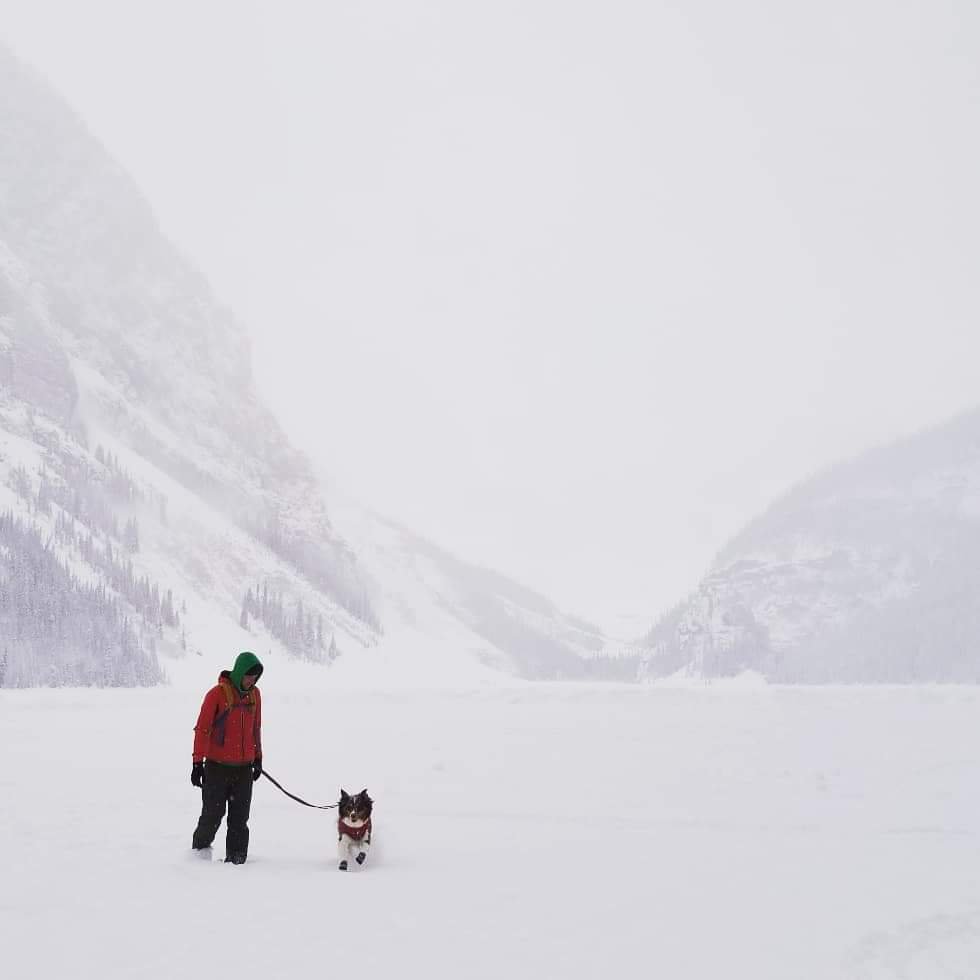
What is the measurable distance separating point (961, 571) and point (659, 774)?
7126 inches

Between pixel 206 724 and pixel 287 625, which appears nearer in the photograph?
pixel 206 724

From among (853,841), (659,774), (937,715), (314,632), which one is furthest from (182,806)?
(314,632)

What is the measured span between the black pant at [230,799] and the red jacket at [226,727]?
127 mm

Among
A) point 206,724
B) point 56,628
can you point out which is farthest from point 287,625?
point 206,724

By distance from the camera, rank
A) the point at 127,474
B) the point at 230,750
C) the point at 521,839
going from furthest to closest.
→ the point at 127,474, the point at 521,839, the point at 230,750

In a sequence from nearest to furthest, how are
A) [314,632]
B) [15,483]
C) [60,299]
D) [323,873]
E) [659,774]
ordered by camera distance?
[323,873]
[659,774]
[15,483]
[314,632]
[60,299]

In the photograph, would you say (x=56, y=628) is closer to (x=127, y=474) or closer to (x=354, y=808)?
(x=127, y=474)

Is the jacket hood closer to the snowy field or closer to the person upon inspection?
the person

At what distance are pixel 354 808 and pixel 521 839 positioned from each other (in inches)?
170

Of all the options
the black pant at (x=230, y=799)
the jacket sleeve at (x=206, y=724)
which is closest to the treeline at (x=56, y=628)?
the black pant at (x=230, y=799)

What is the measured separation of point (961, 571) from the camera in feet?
579

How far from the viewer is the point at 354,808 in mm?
11914

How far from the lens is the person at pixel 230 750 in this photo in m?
11.5

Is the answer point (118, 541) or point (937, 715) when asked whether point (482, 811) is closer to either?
point (937, 715)
